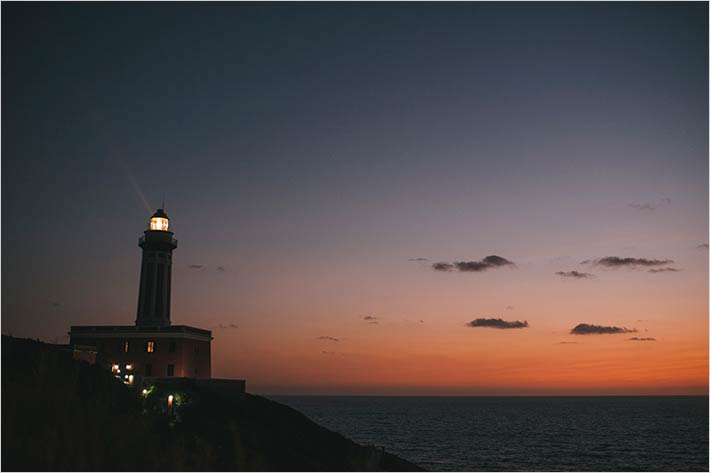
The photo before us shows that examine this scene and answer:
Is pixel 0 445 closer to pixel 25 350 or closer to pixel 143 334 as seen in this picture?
pixel 25 350

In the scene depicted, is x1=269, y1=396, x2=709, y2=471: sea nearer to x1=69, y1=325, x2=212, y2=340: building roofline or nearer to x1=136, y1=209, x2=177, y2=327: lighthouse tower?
x1=69, y1=325, x2=212, y2=340: building roofline

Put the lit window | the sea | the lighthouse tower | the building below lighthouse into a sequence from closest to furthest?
the building below lighthouse, the lighthouse tower, the lit window, the sea

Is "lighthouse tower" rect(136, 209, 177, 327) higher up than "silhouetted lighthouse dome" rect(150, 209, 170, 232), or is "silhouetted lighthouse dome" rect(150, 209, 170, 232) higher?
"silhouetted lighthouse dome" rect(150, 209, 170, 232)

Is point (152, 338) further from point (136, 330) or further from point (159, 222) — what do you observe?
point (159, 222)

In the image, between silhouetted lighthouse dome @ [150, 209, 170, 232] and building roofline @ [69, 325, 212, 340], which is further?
silhouetted lighthouse dome @ [150, 209, 170, 232]

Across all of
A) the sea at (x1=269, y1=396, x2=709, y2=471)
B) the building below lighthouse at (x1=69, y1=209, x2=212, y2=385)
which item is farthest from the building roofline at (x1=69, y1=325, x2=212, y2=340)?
the sea at (x1=269, y1=396, x2=709, y2=471)

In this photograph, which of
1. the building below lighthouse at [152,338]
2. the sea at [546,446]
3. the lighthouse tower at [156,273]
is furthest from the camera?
the sea at [546,446]

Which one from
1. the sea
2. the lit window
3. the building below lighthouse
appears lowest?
the sea

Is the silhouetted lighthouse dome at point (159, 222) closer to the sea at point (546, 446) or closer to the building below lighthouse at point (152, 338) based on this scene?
the building below lighthouse at point (152, 338)

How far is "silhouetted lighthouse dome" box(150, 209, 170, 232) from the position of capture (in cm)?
5222

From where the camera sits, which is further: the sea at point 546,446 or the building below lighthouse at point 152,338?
the sea at point 546,446

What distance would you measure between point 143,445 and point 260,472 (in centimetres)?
327

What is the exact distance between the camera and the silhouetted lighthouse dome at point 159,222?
5222 centimetres

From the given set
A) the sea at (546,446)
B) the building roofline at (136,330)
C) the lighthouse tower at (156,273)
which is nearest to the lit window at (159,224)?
the lighthouse tower at (156,273)
